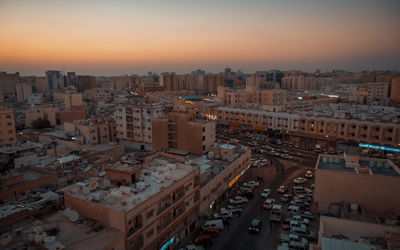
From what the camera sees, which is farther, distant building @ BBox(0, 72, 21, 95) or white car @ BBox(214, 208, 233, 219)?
distant building @ BBox(0, 72, 21, 95)

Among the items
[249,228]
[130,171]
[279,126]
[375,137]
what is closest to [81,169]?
[130,171]

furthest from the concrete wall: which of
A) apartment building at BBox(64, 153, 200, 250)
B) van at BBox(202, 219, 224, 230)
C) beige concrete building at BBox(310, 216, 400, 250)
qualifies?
apartment building at BBox(64, 153, 200, 250)

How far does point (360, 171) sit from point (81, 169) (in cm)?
1816

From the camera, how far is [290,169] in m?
24.0

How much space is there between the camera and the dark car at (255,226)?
46.6ft

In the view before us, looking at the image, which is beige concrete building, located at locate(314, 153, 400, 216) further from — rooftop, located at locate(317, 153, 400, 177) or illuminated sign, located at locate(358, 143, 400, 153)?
illuminated sign, located at locate(358, 143, 400, 153)

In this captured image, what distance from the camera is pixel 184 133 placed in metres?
22.1

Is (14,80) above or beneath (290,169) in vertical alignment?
above

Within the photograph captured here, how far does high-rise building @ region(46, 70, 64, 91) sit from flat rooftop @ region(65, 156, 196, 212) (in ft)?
358

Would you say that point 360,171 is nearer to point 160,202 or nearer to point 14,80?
point 160,202

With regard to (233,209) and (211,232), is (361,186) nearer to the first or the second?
(233,209)

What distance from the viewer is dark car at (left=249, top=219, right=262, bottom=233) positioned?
14.2 meters

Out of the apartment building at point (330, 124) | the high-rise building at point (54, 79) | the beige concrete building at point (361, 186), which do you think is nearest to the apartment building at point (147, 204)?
the beige concrete building at point (361, 186)

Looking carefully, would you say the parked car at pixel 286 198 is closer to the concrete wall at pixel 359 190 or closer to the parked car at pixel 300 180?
the parked car at pixel 300 180
